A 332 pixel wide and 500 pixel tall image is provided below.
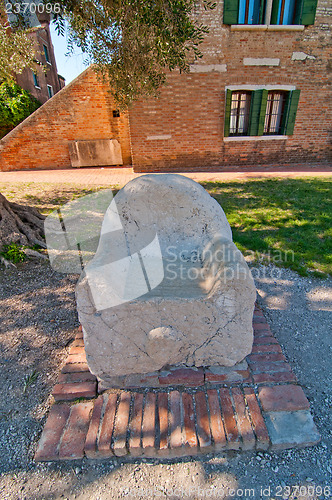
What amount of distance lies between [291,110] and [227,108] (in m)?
2.09

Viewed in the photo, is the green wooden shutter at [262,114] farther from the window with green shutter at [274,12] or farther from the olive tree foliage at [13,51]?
the olive tree foliage at [13,51]

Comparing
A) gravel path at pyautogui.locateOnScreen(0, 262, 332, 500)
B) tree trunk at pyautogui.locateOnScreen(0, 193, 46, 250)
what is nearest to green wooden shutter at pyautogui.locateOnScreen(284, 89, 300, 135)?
gravel path at pyautogui.locateOnScreen(0, 262, 332, 500)

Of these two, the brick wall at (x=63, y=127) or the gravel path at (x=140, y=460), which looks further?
the brick wall at (x=63, y=127)

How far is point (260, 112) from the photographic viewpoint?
8805 mm

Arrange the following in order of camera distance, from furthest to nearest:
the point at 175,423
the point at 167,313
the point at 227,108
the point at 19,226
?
the point at 227,108
the point at 19,226
the point at 167,313
the point at 175,423

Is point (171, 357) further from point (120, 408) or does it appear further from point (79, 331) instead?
point (79, 331)

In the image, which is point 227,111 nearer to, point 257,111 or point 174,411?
point 257,111

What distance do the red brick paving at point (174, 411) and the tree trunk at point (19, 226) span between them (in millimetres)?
2563

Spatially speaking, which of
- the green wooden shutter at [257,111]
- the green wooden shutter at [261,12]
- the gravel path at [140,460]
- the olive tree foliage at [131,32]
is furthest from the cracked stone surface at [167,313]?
the green wooden shutter at [261,12]

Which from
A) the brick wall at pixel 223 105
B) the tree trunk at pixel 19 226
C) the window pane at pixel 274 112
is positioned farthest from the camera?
the window pane at pixel 274 112

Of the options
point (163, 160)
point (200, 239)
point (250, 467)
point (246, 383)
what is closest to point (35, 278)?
point (200, 239)

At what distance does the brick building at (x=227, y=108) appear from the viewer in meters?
7.91

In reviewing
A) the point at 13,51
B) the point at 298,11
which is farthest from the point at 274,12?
the point at 13,51

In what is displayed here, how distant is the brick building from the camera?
25.9ft
